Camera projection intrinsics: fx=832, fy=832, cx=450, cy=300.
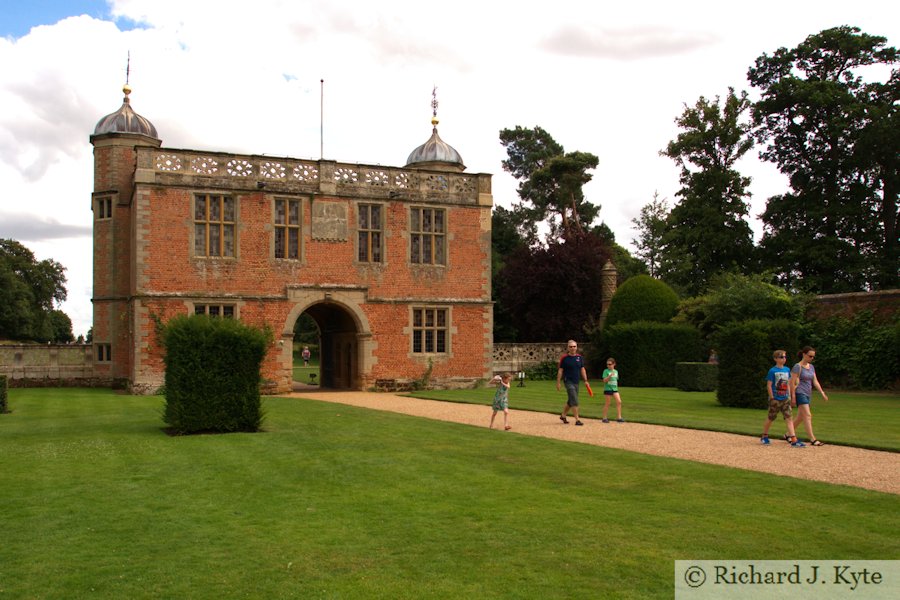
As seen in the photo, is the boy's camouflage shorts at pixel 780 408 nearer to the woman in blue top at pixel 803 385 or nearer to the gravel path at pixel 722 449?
the woman in blue top at pixel 803 385

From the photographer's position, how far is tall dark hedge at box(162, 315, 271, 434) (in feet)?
48.6

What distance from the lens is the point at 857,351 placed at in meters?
27.8

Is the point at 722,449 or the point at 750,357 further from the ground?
the point at 750,357

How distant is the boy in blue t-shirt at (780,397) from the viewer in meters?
12.9

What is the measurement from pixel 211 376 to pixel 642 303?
22799 mm

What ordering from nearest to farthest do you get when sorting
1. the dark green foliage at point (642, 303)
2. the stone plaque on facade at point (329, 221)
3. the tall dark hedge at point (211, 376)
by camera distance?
the tall dark hedge at point (211, 376)
the stone plaque on facade at point (329, 221)
the dark green foliage at point (642, 303)

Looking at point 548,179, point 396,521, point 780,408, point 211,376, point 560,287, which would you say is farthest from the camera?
point 548,179

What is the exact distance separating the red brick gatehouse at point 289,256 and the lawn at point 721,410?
2684mm

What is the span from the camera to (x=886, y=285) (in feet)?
118

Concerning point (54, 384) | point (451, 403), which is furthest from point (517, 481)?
point (54, 384)

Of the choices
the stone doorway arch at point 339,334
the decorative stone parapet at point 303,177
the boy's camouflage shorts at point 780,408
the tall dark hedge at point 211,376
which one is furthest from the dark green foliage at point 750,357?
the tall dark hedge at point 211,376

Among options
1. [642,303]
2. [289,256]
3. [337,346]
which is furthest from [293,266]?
[642,303]

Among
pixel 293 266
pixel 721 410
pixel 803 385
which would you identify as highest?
pixel 293 266

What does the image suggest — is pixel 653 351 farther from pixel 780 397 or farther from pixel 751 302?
pixel 780 397
